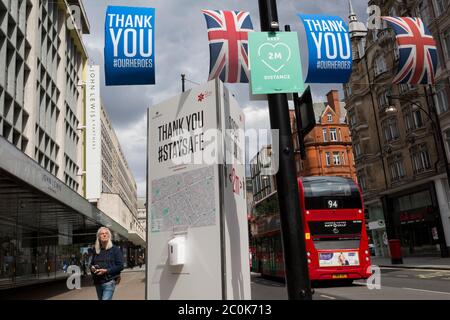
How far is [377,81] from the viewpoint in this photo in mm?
40531

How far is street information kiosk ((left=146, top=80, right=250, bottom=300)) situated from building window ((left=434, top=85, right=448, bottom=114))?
102ft

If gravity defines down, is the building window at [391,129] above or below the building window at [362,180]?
above

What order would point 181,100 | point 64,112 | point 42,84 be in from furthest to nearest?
point 64,112 → point 42,84 → point 181,100

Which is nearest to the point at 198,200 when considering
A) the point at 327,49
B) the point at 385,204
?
the point at 327,49

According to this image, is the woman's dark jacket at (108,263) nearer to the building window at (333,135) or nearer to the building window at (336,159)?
the building window at (336,159)

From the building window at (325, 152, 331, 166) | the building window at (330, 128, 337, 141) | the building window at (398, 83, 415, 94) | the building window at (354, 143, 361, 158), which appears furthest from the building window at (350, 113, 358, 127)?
the building window at (330, 128, 337, 141)

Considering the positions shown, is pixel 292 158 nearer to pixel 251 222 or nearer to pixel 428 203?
pixel 251 222

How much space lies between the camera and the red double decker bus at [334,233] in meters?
15.5

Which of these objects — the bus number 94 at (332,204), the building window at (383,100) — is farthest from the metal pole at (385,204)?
the bus number 94 at (332,204)

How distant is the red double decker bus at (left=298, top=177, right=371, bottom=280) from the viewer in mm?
15492

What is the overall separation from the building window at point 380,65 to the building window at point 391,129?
4.72 meters

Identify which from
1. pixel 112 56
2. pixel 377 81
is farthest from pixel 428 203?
pixel 112 56

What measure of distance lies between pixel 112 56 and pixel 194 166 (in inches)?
121

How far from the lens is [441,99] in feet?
105
